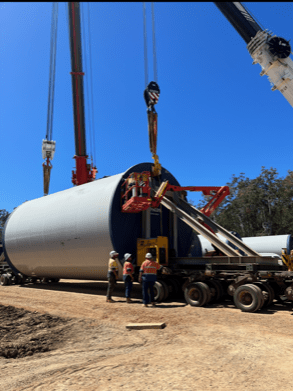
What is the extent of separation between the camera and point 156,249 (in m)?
12.3

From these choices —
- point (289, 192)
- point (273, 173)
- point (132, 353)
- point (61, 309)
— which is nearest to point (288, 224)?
point (289, 192)

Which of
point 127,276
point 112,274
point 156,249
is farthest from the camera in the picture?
point 156,249

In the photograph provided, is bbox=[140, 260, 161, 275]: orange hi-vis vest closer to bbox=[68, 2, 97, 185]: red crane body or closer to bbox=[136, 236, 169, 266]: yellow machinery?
bbox=[136, 236, 169, 266]: yellow machinery

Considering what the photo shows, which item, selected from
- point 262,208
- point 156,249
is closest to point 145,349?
point 156,249

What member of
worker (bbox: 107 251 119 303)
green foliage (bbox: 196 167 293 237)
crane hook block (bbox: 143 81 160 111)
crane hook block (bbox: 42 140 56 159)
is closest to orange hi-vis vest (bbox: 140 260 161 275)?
worker (bbox: 107 251 119 303)

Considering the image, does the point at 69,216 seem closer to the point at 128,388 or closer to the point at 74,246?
the point at 74,246

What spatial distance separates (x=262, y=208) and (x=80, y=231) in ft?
112

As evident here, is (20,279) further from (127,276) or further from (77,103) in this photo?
(77,103)

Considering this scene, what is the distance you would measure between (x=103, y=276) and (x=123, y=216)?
2675mm

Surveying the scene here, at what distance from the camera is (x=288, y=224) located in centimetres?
4038

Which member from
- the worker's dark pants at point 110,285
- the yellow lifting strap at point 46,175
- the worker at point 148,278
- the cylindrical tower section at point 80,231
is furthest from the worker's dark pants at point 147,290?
the yellow lifting strap at point 46,175

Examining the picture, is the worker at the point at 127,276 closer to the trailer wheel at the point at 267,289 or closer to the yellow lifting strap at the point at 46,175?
the trailer wheel at the point at 267,289

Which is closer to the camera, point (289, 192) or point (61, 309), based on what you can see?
point (61, 309)

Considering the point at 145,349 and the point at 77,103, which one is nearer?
the point at 145,349
